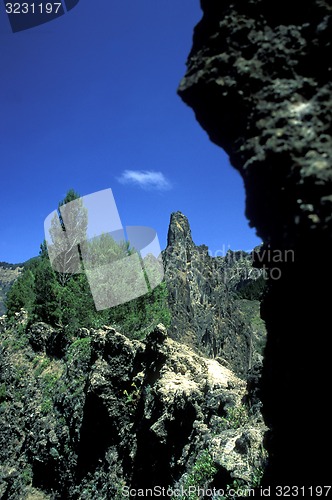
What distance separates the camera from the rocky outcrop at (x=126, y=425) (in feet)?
26.5

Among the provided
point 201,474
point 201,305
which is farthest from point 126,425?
point 201,305

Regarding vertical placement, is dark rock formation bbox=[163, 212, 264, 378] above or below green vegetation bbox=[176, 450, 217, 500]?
above

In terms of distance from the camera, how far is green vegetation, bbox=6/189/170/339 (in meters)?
24.2

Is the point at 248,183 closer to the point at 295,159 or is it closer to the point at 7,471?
the point at 295,159

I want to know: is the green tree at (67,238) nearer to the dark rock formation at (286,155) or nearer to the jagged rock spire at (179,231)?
the jagged rock spire at (179,231)

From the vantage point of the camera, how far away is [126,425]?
1178cm

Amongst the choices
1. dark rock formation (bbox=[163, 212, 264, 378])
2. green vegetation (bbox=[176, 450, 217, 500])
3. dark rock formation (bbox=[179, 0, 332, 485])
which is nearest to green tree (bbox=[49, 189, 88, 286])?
dark rock formation (bbox=[163, 212, 264, 378])

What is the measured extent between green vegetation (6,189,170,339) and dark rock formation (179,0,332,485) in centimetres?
1855

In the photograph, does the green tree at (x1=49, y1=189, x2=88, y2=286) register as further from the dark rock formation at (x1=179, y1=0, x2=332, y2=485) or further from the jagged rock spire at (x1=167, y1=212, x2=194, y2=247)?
the dark rock formation at (x1=179, y1=0, x2=332, y2=485)

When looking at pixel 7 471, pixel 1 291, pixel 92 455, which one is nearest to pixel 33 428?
pixel 7 471

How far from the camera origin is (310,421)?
4.30m

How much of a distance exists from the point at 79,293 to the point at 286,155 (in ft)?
76.3

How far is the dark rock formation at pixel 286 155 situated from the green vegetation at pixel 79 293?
18551 millimetres

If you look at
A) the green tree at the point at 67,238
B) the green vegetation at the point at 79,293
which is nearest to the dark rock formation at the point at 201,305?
the green vegetation at the point at 79,293
